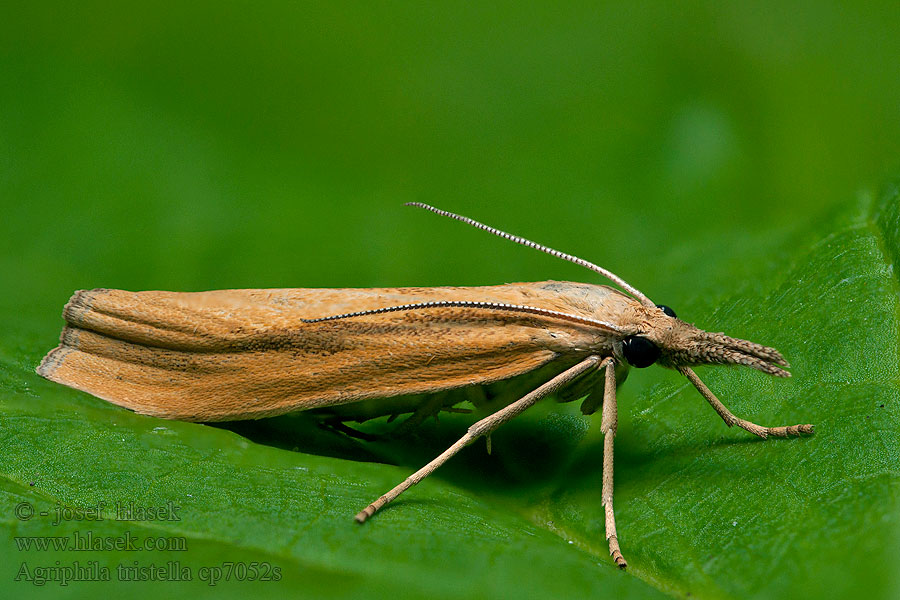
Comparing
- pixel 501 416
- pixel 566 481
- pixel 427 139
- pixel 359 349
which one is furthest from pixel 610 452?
pixel 427 139

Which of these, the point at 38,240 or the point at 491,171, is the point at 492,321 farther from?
the point at 38,240

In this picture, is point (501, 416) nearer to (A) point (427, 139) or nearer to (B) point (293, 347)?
(B) point (293, 347)

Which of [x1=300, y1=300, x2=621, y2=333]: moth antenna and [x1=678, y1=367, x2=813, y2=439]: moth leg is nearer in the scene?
[x1=678, y1=367, x2=813, y2=439]: moth leg

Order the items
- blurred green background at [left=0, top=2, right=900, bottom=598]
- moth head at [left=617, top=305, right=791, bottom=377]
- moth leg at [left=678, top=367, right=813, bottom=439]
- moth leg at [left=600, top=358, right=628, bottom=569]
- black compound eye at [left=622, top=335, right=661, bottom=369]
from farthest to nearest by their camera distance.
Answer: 1. blurred green background at [left=0, top=2, right=900, bottom=598]
2. black compound eye at [left=622, top=335, right=661, bottom=369]
3. moth head at [left=617, top=305, right=791, bottom=377]
4. moth leg at [left=678, top=367, right=813, bottom=439]
5. moth leg at [left=600, top=358, right=628, bottom=569]

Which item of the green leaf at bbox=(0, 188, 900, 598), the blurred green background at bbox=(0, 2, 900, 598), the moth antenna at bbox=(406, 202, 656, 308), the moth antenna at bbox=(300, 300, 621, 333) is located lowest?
the green leaf at bbox=(0, 188, 900, 598)

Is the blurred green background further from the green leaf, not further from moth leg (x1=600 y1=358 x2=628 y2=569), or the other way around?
moth leg (x1=600 y1=358 x2=628 y2=569)

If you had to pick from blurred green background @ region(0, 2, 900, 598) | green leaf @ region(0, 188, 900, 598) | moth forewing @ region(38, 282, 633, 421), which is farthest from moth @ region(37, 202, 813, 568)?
blurred green background @ region(0, 2, 900, 598)

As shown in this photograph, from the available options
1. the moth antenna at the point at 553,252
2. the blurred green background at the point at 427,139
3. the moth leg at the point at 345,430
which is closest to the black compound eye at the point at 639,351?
the moth antenna at the point at 553,252

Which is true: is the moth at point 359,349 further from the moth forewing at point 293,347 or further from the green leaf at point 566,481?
the green leaf at point 566,481
